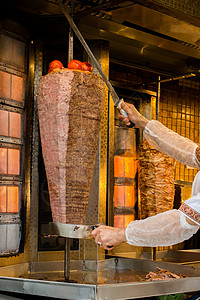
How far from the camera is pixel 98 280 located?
3016mm

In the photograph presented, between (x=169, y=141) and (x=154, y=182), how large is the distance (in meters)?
1.52

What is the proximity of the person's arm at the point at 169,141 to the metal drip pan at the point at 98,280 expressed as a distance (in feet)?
2.27

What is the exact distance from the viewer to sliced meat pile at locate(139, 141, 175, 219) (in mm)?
4160

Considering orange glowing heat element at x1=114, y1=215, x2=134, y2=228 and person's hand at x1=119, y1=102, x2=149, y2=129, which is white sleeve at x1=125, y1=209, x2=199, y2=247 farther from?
orange glowing heat element at x1=114, y1=215, x2=134, y2=228

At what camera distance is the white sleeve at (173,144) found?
2598 millimetres

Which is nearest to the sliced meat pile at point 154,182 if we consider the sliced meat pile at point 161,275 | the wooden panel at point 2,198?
the sliced meat pile at point 161,275

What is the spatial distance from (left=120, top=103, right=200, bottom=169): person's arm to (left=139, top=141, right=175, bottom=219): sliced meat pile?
1.40 metres

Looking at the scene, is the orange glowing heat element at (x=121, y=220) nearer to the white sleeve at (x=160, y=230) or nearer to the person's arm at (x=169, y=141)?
the person's arm at (x=169, y=141)

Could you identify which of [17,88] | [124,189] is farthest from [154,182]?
[17,88]

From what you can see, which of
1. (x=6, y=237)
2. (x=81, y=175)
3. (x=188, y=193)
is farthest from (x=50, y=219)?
(x=188, y=193)

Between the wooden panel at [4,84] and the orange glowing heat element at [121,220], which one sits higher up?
the wooden panel at [4,84]

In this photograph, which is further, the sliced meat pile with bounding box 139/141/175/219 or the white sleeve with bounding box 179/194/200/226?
the sliced meat pile with bounding box 139/141/175/219

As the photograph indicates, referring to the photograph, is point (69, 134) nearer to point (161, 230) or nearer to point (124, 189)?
point (161, 230)

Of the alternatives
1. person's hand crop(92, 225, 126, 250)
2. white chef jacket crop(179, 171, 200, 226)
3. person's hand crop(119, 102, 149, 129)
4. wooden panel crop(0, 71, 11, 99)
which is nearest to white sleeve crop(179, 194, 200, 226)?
white chef jacket crop(179, 171, 200, 226)
